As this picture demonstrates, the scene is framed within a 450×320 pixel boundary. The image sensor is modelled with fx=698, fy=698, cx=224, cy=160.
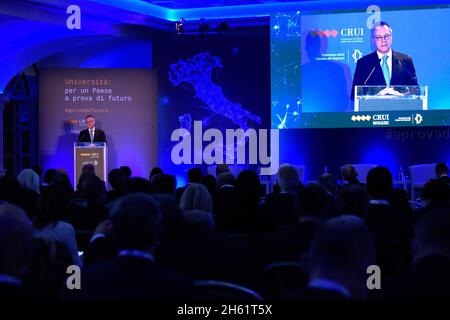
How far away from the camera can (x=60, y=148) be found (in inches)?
484

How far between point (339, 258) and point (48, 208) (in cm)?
250

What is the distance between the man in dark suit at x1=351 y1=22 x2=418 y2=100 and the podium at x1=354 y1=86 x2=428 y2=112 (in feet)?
0.16

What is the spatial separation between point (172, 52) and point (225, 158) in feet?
6.98

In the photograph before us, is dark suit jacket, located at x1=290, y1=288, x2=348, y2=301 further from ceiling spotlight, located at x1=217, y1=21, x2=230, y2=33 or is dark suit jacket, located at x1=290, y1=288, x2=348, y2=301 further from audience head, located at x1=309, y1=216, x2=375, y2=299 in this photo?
ceiling spotlight, located at x1=217, y1=21, x2=230, y2=33

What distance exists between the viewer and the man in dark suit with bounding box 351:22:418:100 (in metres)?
11.0

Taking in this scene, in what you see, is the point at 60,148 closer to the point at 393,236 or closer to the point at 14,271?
the point at 393,236

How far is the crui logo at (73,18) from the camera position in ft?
33.5

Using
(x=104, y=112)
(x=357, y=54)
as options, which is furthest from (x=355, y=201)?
(x=104, y=112)

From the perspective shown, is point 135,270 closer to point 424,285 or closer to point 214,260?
point 214,260

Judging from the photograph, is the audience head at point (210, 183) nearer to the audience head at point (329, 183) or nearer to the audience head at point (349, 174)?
the audience head at point (329, 183)

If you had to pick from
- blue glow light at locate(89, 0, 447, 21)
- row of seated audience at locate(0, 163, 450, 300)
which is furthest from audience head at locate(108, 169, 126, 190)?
blue glow light at locate(89, 0, 447, 21)

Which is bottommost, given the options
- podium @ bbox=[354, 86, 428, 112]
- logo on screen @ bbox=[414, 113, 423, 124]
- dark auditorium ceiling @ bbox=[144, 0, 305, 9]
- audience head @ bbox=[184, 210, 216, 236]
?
audience head @ bbox=[184, 210, 216, 236]

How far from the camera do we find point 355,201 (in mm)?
4191

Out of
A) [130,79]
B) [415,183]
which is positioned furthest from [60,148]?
[415,183]
